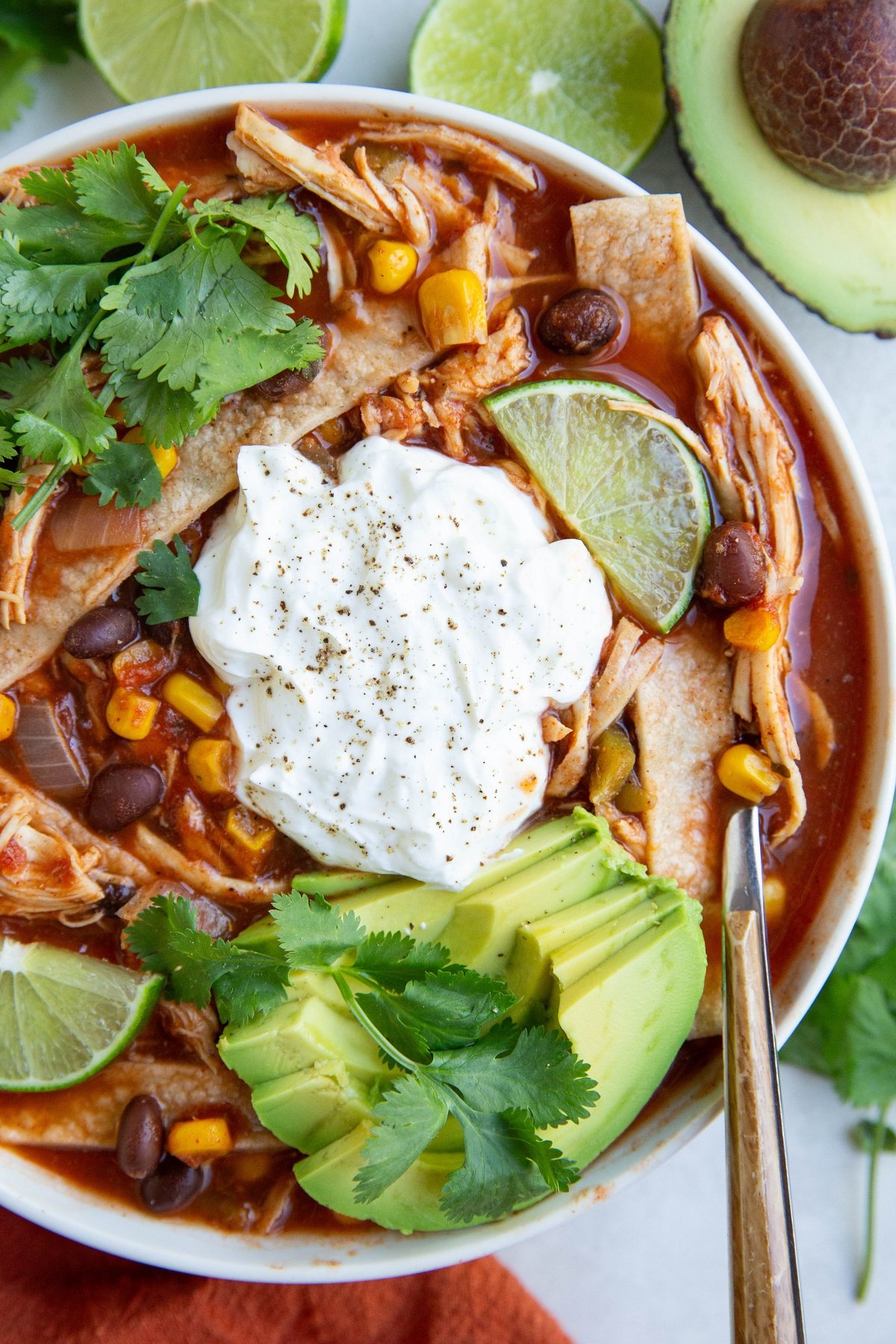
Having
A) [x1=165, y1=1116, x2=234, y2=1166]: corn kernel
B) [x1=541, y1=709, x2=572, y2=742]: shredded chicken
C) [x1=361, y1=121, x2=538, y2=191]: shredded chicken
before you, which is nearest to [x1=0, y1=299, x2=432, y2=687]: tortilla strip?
[x1=361, y1=121, x2=538, y2=191]: shredded chicken

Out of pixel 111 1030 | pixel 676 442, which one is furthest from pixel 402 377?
pixel 111 1030

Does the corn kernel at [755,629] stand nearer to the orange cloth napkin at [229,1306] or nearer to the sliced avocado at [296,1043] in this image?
the sliced avocado at [296,1043]

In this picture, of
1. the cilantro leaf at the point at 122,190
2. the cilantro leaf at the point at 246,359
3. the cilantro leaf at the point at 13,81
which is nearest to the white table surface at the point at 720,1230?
the cilantro leaf at the point at 13,81

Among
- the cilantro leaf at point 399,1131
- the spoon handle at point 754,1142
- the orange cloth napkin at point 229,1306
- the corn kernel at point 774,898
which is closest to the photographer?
the spoon handle at point 754,1142

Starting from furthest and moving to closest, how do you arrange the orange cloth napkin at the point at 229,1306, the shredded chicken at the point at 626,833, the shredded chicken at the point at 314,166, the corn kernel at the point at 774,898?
the orange cloth napkin at the point at 229,1306, the corn kernel at the point at 774,898, the shredded chicken at the point at 626,833, the shredded chicken at the point at 314,166

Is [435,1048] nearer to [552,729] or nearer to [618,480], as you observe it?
[552,729]

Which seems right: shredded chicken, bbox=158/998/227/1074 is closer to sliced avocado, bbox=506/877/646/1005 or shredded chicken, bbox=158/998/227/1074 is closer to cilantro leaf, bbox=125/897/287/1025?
cilantro leaf, bbox=125/897/287/1025

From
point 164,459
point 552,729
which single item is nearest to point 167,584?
point 164,459

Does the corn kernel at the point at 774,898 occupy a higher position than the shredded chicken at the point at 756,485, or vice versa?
the shredded chicken at the point at 756,485
